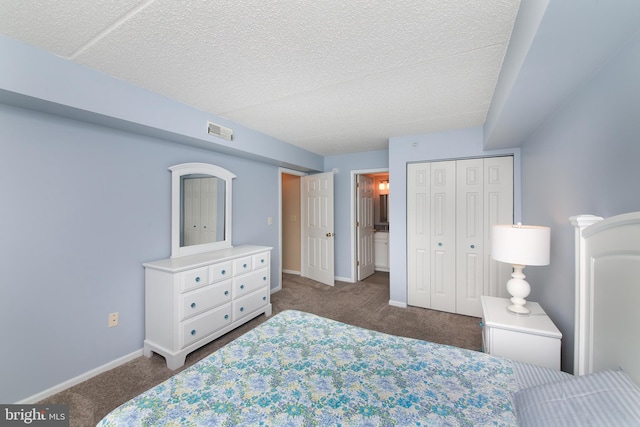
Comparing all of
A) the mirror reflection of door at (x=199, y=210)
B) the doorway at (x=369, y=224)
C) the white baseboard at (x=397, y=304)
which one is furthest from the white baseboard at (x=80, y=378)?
the doorway at (x=369, y=224)

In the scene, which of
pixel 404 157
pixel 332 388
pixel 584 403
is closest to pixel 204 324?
pixel 332 388

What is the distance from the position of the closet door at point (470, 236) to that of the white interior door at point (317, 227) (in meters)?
1.90

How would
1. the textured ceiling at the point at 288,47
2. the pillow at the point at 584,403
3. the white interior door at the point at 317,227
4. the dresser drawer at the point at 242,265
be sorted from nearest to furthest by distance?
the pillow at the point at 584,403, the textured ceiling at the point at 288,47, the dresser drawer at the point at 242,265, the white interior door at the point at 317,227

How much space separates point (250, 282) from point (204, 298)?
592mm

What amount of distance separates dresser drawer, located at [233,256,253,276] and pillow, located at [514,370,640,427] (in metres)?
2.35

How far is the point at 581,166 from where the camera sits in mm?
1445

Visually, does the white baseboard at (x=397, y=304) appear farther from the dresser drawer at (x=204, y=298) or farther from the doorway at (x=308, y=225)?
the dresser drawer at (x=204, y=298)

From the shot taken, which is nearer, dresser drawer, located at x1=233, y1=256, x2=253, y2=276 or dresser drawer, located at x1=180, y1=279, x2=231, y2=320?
dresser drawer, located at x1=180, y1=279, x2=231, y2=320

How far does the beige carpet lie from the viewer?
1.74 meters

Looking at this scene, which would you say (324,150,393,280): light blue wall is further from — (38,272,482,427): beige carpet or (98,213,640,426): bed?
(98,213,640,426): bed

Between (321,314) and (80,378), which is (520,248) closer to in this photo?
(321,314)

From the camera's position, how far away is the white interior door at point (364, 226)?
4.50 m

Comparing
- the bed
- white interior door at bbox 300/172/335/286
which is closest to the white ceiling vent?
white interior door at bbox 300/172/335/286

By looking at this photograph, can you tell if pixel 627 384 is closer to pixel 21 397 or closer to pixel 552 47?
pixel 552 47
